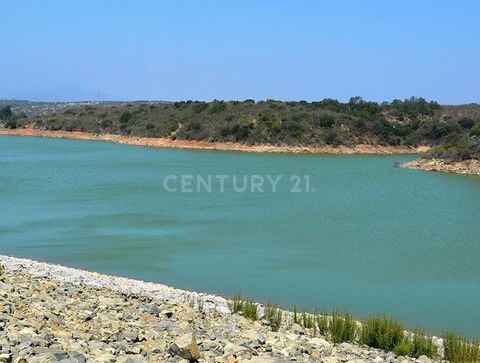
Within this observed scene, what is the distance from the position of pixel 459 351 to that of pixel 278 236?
1214cm

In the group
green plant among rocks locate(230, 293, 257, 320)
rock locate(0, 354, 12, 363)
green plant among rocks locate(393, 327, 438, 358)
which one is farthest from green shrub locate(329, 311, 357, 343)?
rock locate(0, 354, 12, 363)

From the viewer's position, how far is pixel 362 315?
12984mm

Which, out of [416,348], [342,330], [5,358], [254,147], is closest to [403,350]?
[416,348]

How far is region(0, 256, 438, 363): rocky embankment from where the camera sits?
7246 millimetres

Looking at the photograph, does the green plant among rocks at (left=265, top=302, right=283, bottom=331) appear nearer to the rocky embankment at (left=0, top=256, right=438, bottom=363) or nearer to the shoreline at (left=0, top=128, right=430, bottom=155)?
the rocky embankment at (left=0, top=256, right=438, bottom=363)

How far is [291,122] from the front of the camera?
222ft

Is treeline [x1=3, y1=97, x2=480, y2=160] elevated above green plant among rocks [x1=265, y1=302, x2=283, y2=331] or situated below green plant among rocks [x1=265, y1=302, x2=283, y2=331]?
above

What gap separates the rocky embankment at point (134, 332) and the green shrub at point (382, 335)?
27 cm

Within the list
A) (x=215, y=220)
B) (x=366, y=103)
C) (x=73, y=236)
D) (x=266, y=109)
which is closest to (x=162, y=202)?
(x=215, y=220)

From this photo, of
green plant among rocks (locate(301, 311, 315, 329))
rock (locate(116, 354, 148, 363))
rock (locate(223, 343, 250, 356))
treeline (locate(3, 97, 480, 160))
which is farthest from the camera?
treeline (locate(3, 97, 480, 160))

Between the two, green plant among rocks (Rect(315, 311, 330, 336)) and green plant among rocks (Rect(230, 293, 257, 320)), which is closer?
green plant among rocks (Rect(315, 311, 330, 336))

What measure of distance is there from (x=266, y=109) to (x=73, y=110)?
105 feet

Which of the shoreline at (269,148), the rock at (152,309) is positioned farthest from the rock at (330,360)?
the shoreline at (269,148)

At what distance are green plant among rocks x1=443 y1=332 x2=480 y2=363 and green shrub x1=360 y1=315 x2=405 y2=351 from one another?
649 millimetres
